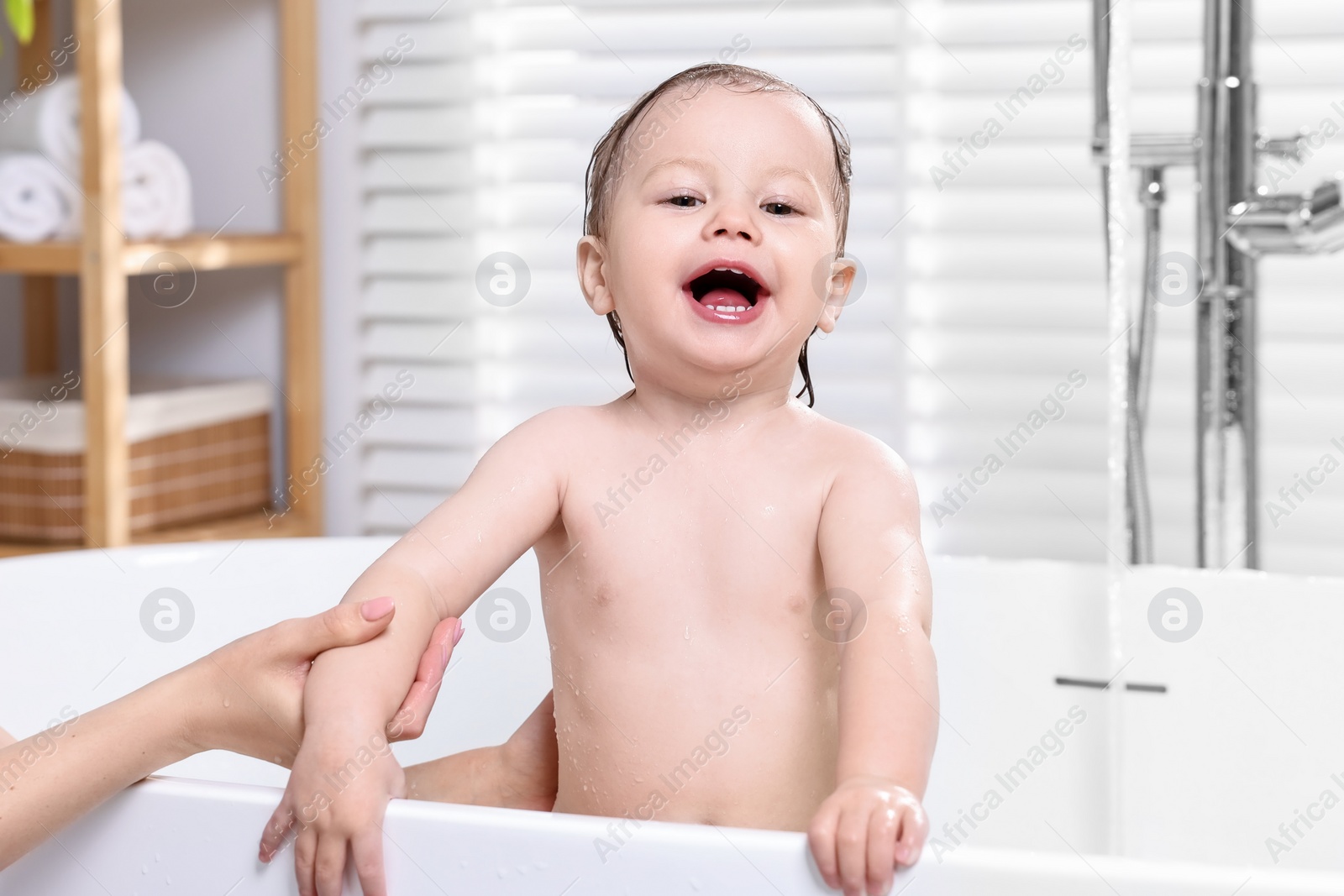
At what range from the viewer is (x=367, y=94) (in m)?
1.99

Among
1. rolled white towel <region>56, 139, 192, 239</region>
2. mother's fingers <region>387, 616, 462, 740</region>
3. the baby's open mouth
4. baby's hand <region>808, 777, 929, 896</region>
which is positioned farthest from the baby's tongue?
rolled white towel <region>56, 139, 192, 239</region>

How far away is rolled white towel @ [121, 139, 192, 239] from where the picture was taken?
66.9 inches

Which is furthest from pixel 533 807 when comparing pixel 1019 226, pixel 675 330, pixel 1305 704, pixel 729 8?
pixel 729 8

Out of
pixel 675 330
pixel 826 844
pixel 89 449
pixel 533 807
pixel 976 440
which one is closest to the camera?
pixel 826 844

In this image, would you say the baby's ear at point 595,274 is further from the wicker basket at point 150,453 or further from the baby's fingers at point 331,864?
the wicker basket at point 150,453

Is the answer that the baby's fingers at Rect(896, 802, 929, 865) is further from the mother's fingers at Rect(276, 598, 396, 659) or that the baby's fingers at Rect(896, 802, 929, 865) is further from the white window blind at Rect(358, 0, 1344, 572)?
the white window blind at Rect(358, 0, 1344, 572)

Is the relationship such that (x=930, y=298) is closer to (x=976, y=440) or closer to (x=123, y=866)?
(x=976, y=440)

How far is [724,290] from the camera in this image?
876 millimetres

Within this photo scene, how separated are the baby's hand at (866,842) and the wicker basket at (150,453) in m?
1.33

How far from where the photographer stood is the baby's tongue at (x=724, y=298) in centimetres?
87

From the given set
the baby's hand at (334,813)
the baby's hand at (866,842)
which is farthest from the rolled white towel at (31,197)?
the baby's hand at (866,842)

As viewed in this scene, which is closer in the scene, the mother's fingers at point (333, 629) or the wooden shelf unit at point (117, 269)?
the mother's fingers at point (333, 629)

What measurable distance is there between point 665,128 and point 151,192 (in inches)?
41.7

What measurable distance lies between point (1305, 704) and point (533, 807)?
66 centimetres
